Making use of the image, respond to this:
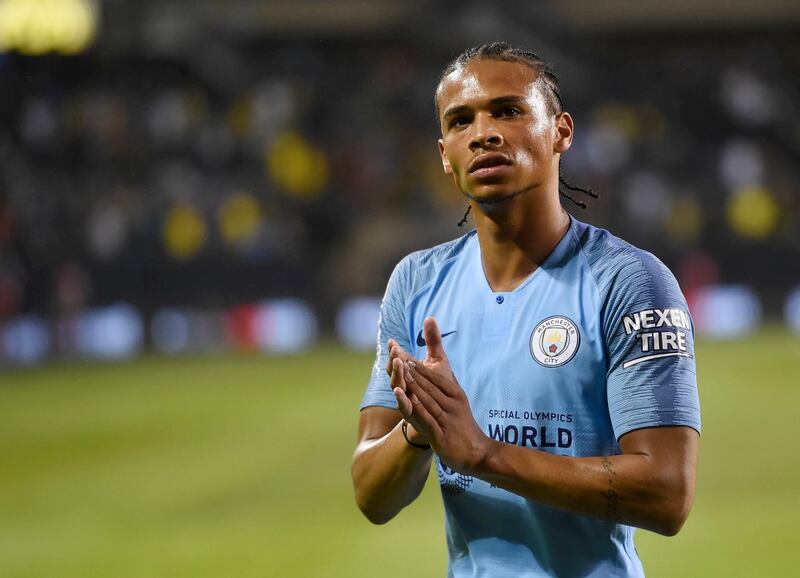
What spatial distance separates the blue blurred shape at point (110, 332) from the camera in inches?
830

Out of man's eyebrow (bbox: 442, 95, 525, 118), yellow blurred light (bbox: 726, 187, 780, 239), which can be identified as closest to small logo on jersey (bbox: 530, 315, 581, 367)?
man's eyebrow (bbox: 442, 95, 525, 118)

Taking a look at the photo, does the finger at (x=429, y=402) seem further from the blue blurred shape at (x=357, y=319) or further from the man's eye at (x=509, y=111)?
the blue blurred shape at (x=357, y=319)

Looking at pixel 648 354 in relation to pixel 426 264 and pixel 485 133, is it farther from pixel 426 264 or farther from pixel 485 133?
pixel 426 264

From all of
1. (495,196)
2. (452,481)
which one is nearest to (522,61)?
(495,196)

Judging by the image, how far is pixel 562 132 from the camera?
11.5 ft

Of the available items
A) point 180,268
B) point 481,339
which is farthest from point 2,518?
point 180,268

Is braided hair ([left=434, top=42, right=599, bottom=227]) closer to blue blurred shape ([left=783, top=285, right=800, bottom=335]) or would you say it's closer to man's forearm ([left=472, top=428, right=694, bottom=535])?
man's forearm ([left=472, top=428, right=694, bottom=535])

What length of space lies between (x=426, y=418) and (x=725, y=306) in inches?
817

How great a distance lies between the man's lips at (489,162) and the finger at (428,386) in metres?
0.62

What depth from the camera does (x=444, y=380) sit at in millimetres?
3012

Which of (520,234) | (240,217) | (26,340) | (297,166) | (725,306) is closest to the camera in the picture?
(520,234)

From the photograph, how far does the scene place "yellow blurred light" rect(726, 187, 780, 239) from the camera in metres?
24.3

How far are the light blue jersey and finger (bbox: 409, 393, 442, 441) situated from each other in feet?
1.01

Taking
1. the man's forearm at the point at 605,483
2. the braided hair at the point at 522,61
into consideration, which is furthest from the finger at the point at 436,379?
the braided hair at the point at 522,61
